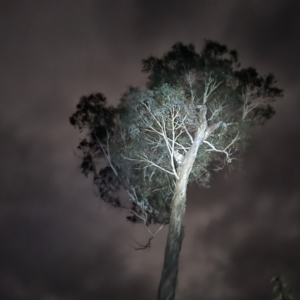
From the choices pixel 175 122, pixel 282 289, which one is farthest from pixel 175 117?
pixel 282 289

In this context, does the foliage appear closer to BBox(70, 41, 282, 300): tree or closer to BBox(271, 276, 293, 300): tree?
BBox(70, 41, 282, 300): tree

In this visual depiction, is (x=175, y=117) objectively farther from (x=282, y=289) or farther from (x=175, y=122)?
(x=282, y=289)

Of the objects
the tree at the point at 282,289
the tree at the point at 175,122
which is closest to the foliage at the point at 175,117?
the tree at the point at 175,122

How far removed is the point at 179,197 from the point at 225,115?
463 cm

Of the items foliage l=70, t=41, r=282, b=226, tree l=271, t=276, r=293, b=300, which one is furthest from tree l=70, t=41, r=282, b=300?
tree l=271, t=276, r=293, b=300

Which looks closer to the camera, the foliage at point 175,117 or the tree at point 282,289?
the tree at point 282,289

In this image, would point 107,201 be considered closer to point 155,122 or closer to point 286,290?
point 155,122

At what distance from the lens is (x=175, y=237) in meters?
11.3

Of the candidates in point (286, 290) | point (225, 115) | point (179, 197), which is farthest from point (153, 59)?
point (286, 290)

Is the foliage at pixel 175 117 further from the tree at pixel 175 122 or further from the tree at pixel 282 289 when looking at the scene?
the tree at pixel 282 289

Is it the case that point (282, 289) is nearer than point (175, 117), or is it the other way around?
point (282, 289)

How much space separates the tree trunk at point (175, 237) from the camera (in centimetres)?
1049

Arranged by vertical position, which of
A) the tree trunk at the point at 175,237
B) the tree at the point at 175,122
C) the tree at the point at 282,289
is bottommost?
the tree at the point at 282,289

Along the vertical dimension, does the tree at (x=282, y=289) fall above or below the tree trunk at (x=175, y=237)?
below
